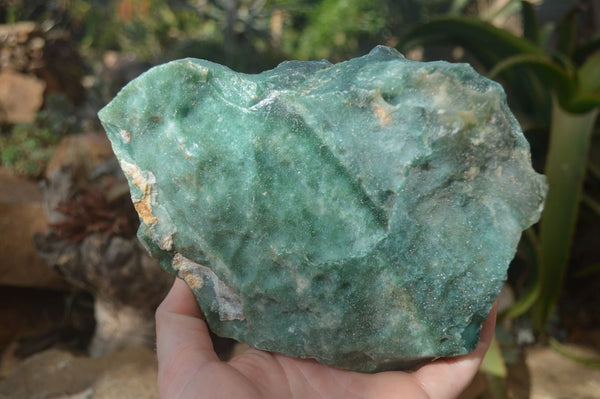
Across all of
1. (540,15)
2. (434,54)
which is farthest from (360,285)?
(540,15)

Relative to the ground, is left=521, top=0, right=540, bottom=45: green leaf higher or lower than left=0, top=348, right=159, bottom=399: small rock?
higher

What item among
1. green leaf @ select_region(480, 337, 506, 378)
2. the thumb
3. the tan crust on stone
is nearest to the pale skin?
the thumb

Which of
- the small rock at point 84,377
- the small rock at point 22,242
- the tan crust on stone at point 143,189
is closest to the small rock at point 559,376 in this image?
the small rock at point 84,377

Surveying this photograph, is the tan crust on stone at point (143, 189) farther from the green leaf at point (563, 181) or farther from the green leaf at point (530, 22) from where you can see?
the green leaf at point (530, 22)

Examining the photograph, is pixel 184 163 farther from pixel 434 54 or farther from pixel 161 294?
pixel 434 54

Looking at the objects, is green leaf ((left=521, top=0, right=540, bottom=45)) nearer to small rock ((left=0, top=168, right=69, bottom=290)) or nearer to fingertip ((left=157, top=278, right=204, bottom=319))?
fingertip ((left=157, top=278, right=204, bottom=319))

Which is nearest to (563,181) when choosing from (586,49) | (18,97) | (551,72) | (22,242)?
(551,72)
